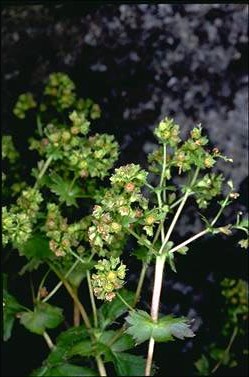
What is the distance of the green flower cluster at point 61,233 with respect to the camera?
3.71ft

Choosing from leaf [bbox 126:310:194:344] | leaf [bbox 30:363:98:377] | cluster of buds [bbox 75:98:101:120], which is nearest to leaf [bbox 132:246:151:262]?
leaf [bbox 126:310:194:344]

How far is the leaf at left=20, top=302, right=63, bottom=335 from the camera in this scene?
1203 millimetres

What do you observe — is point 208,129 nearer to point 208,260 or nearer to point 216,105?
point 216,105

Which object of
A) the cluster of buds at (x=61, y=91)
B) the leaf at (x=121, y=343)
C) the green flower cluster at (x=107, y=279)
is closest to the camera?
the green flower cluster at (x=107, y=279)

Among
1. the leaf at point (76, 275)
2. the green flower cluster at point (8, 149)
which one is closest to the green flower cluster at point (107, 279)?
the leaf at point (76, 275)

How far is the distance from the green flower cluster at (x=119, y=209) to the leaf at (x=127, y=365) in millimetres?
252

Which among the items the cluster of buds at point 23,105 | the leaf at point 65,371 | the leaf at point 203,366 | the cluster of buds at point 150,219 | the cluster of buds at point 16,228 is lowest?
the leaf at point 65,371

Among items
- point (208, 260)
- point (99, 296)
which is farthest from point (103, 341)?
point (208, 260)

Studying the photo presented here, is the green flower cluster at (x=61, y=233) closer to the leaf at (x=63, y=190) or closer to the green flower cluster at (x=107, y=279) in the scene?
the leaf at (x=63, y=190)

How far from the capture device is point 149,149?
61.1 inches

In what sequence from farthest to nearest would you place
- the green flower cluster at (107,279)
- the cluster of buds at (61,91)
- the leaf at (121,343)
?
1. the cluster of buds at (61,91)
2. the leaf at (121,343)
3. the green flower cluster at (107,279)

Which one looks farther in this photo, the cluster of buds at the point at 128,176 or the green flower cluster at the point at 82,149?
the green flower cluster at the point at 82,149

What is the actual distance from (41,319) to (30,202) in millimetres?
208

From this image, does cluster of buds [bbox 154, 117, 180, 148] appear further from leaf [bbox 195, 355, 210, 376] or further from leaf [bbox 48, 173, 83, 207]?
leaf [bbox 195, 355, 210, 376]
